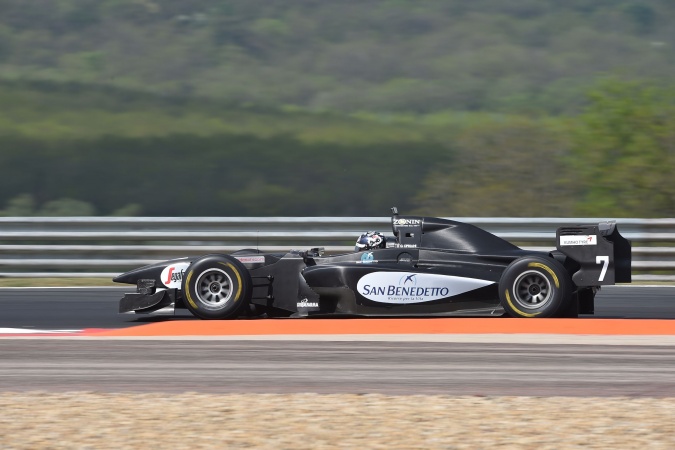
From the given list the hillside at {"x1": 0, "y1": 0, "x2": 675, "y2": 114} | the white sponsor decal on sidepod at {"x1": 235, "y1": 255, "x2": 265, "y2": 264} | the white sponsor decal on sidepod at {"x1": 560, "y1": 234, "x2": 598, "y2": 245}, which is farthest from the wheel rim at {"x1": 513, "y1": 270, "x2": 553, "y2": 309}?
the hillside at {"x1": 0, "y1": 0, "x2": 675, "y2": 114}

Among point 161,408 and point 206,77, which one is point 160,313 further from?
point 206,77

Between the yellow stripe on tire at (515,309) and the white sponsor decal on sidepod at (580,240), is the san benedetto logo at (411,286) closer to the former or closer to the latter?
the yellow stripe on tire at (515,309)

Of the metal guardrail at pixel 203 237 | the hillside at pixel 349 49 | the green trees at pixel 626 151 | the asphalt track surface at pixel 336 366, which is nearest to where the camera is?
the asphalt track surface at pixel 336 366

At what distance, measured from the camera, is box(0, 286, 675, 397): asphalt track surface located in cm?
641

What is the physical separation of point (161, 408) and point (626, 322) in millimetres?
4945

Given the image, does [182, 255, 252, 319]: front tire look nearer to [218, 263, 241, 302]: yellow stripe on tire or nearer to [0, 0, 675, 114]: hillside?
[218, 263, 241, 302]: yellow stripe on tire

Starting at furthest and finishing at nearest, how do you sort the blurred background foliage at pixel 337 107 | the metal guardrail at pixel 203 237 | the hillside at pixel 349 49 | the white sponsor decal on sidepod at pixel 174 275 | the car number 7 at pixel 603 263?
the hillside at pixel 349 49 → the blurred background foliage at pixel 337 107 → the metal guardrail at pixel 203 237 → the white sponsor decal on sidepod at pixel 174 275 → the car number 7 at pixel 603 263

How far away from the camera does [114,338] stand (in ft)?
27.8

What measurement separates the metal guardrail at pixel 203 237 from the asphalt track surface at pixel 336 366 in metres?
5.43

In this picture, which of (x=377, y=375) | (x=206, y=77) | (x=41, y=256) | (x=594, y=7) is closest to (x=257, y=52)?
(x=206, y=77)

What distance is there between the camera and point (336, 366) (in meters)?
7.11

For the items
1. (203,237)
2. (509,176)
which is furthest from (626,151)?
(203,237)

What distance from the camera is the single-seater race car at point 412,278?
30.1 ft

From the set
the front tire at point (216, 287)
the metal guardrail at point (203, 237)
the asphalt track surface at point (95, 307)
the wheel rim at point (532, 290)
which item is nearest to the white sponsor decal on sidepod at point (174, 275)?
the front tire at point (216, 287)
